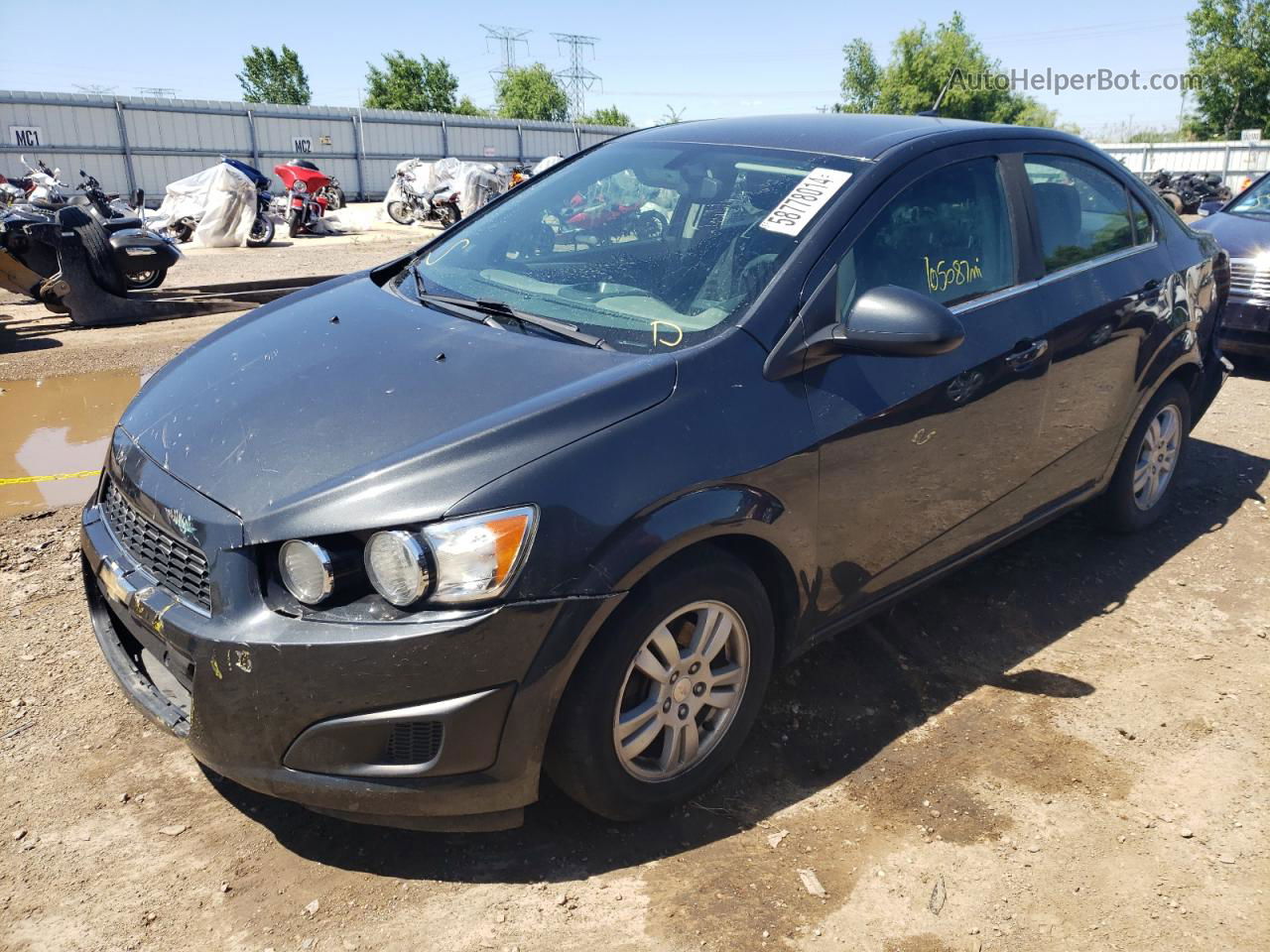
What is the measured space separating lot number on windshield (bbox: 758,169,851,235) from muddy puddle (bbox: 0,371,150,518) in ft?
12.4

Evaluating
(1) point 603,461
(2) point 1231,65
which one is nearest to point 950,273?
(1) point 603,461

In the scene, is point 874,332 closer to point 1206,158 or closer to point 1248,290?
point 1248,290

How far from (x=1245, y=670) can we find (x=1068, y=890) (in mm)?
1633

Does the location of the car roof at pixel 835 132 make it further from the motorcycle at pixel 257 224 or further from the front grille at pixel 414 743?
the motorcycle at pixel 257 224

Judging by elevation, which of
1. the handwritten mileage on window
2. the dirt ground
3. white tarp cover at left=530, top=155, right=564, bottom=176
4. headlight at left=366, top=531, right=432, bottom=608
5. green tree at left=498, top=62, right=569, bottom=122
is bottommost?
the dirt ground

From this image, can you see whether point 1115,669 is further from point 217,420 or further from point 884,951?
point 217,420

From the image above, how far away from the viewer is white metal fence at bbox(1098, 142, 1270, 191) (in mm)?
34469

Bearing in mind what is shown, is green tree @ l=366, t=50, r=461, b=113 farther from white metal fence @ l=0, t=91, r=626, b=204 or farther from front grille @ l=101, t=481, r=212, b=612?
front grille @ l=101, t=481, r=212, b=612

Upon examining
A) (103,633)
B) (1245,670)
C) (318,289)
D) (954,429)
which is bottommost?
(1245,670)

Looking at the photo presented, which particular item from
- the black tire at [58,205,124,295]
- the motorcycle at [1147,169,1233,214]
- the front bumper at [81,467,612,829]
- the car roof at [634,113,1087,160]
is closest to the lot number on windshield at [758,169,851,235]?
the car roof at [634,113,1087,160]

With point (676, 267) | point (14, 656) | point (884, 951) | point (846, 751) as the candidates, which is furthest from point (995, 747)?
point (14, 656)

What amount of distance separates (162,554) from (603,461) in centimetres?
113

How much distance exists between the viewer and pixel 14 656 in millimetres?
3494

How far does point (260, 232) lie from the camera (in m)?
18.7
